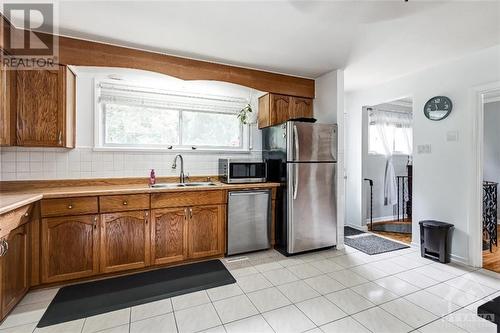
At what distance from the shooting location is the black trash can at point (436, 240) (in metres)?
3.00

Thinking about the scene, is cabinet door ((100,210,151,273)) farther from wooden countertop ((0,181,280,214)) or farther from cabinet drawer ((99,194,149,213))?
wooden countertop ((0,181,280,214))

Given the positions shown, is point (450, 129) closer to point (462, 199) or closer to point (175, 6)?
point (462, 199)

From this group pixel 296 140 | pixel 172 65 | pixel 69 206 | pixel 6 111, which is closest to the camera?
pixel 6 111

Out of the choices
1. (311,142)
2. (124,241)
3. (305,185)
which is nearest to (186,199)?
(124,241)

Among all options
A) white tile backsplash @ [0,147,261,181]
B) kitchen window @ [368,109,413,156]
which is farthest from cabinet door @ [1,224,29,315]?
kitchen window @ [368,109,413,156]

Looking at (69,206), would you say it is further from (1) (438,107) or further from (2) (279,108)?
(1) (438,107)

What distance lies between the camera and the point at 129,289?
239 centimetres

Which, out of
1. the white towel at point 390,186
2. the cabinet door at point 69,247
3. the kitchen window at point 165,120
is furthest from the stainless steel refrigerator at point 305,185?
the white towel at point 390,186

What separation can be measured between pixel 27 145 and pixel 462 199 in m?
4.77

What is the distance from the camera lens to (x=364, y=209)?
4.48m

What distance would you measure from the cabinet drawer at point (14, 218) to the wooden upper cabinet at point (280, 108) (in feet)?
9.23

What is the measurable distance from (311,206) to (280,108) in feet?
4.75

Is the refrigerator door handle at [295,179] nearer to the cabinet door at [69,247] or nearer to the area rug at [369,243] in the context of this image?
the area rug at [369,243]

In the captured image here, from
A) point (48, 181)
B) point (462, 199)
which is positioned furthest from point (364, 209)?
point (48, 181)
